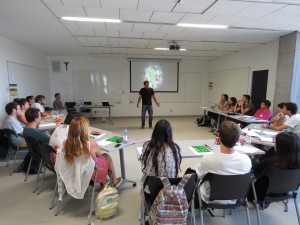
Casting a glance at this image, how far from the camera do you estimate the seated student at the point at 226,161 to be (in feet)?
5.63

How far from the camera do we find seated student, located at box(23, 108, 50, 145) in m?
Answer: 2.99

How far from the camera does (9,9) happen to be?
10.9 feet

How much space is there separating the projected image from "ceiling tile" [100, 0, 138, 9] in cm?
576

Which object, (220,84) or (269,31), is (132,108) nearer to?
(220,84)

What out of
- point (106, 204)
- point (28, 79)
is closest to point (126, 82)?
point (28, 79)

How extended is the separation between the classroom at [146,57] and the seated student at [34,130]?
0.70m

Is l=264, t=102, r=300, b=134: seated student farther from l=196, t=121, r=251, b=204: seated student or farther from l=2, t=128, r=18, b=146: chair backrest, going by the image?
l=2, t=128, r=18, b=146: chair backrest

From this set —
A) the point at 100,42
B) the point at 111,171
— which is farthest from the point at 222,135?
the point at 100,42

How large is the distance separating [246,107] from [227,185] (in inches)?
185

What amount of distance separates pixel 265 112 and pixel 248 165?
12.2 ft

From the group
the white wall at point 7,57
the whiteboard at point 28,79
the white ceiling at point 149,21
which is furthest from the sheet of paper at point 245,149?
the whiteboard at point 28,79

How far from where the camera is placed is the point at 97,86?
8.89 m

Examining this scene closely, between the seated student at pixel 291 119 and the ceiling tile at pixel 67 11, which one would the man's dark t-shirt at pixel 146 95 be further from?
the seated student at pixel 291 119

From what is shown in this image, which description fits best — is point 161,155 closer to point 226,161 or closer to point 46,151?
point 226,161
